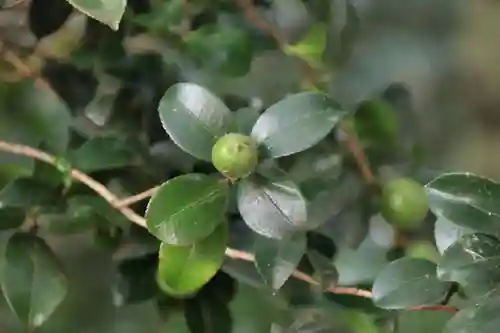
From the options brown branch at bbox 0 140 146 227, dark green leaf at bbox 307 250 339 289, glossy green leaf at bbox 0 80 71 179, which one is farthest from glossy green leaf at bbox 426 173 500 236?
glossy green leaf at bbox 0 80 71 179

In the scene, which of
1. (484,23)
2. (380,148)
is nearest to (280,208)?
(380,148)

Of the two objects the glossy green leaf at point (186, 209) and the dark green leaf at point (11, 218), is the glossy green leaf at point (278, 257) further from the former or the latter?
the dark green leaf at point (11, 218)

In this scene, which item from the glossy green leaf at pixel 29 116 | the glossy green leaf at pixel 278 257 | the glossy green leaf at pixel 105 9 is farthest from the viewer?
the glossy green leaf at pixel 29 116

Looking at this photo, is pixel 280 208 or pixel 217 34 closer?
pixel 280 208

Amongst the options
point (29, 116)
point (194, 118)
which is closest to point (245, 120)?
point (194, 118)

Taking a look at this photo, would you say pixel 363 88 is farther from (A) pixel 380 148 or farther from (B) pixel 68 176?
(B) pixel 68 176

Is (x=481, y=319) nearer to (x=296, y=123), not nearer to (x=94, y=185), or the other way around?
(x=296, y=123)

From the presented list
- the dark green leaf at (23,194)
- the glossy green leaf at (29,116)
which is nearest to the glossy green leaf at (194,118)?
the dark green leaf at (23,194)

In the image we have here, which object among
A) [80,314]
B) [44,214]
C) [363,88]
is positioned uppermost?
[44,214]
